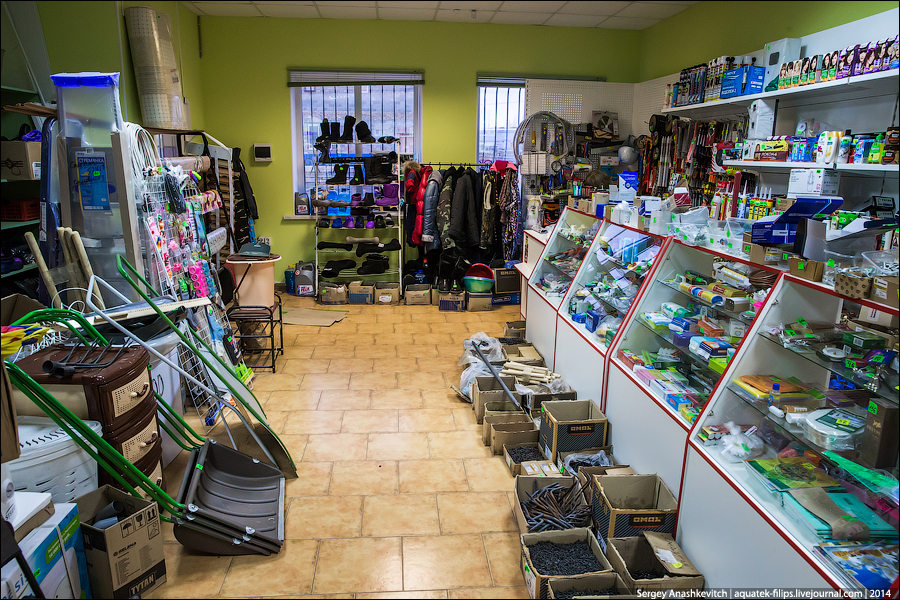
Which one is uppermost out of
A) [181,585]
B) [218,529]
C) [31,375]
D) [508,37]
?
[508,37]

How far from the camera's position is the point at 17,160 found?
14.1ft

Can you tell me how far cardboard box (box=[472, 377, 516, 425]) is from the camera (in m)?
4.02

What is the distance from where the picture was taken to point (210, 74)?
289 inches

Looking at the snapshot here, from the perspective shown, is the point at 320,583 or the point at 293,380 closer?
the point at 320,583

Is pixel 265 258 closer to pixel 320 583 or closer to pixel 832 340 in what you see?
pixel 320 583

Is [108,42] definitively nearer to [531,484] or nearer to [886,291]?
[531,484]

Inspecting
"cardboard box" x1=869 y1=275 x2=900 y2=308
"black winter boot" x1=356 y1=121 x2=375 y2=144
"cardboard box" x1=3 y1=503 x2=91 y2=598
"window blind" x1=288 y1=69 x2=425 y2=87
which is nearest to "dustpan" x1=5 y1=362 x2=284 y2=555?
"cardboard box" x1=3 y1=503 x2=91 y2=598

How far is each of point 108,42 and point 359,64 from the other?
343 cm

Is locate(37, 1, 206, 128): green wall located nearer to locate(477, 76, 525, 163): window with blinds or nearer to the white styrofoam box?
the white styrofoam box

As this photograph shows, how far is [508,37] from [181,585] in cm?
717

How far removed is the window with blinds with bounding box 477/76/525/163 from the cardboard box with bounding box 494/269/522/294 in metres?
1.77

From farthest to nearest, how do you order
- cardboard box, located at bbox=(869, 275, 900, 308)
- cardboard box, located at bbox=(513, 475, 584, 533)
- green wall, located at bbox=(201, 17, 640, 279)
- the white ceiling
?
green wall, located at bbox=(201, 17, 640, 279) < the white ceiling < cardboard box, located at bbox=(513, 475, 584, 533) < cardboard box, located at bbox=(869, 275, 900, 308)

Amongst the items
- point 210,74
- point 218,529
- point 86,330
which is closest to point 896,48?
point 218,529

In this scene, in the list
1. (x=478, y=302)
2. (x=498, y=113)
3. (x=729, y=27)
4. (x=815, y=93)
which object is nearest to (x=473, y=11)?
(x=498, y=113)
